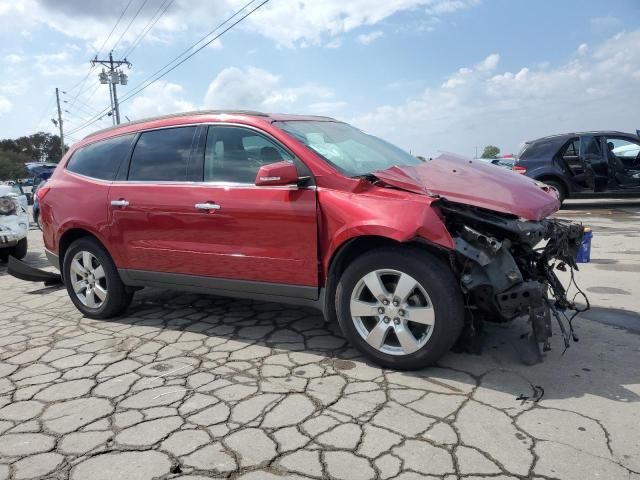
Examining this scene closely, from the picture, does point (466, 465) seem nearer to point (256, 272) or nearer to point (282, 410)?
point (282, 410)

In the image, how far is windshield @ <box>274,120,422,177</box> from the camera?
3.62 metres

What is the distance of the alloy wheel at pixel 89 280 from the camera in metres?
4.62

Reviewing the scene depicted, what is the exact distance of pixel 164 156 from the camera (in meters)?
4.20

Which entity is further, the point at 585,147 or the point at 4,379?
the point at 585,147

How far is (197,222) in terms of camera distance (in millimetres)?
3902

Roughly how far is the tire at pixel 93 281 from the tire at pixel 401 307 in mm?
2291

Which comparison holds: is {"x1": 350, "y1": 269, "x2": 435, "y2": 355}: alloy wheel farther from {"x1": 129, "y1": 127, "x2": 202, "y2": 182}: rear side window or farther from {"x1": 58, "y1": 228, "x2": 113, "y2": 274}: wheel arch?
{"x1": 58, "y1": 228, "x2": 113, "y2": 274}: wheel arch

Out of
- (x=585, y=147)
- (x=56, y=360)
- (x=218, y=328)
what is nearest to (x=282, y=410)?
(x=218, y=328)

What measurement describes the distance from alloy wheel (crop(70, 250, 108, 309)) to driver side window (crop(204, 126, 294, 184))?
61.1 inches

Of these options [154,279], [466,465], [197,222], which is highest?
[197,222]

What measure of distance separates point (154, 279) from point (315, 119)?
1.95 metres

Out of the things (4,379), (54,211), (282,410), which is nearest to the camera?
(282,410)

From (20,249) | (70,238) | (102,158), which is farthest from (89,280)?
(20,249)

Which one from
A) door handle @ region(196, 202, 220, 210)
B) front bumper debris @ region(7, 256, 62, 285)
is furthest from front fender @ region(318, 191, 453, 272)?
front bumper debris @ region(7, 256, 62, 285)
